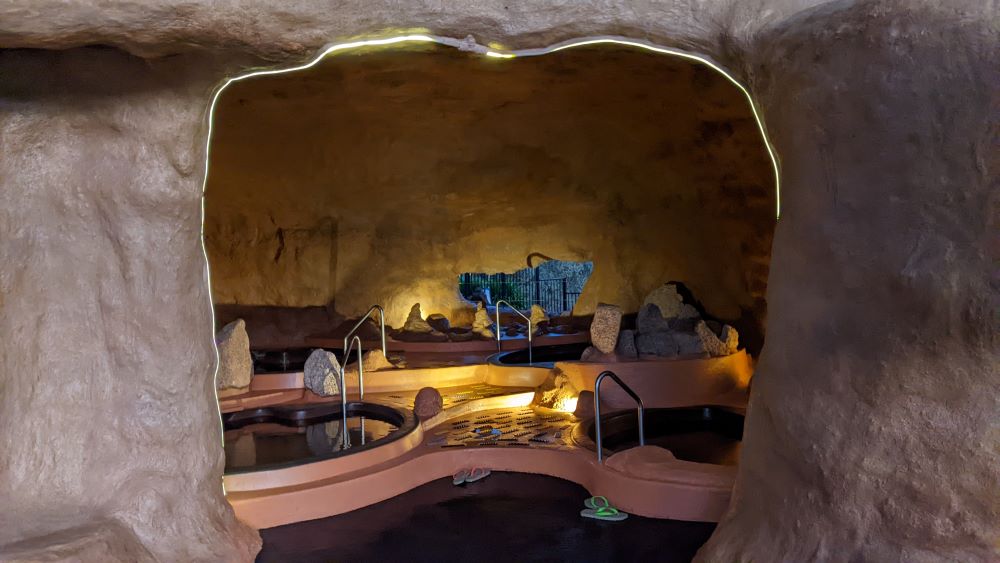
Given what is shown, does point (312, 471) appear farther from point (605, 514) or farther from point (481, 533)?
point (605, 514)

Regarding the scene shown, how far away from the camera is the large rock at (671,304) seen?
1333 cm

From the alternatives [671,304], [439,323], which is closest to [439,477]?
[671,304]

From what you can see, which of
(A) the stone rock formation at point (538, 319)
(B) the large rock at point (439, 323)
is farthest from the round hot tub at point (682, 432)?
(A) the stone rock formation at point (538, 319)

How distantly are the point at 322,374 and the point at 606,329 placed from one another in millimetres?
3533

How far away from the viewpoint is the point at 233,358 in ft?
32.0

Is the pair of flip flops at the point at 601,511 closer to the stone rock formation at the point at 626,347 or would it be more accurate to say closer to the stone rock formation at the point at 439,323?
the stone rock formation at the point at 626,347

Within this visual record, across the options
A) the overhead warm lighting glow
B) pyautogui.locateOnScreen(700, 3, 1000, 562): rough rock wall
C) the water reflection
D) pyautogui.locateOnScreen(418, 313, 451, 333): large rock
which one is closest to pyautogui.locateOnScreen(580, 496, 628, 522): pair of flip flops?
→ pyautogui.locateOnScreen(700, 3, 1000, 562): rough rock wall

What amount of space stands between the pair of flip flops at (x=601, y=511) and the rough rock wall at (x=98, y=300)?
2740mm

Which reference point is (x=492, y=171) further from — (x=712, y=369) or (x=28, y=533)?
(x=28, y=533)

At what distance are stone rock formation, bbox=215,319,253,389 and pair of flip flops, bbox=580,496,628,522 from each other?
497 cm

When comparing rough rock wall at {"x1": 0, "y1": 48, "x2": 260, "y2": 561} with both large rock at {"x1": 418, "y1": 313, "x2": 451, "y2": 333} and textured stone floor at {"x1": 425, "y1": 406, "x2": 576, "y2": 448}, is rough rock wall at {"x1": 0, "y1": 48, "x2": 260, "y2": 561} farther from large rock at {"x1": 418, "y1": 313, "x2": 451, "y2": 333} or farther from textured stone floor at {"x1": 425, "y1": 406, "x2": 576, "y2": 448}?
large rock at {"x1": 418, "y1": 313, "x2": 451, "y2": 333}

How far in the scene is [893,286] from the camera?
3576 mm

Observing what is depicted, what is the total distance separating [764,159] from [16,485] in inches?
367

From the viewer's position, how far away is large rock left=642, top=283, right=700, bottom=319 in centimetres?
1333
